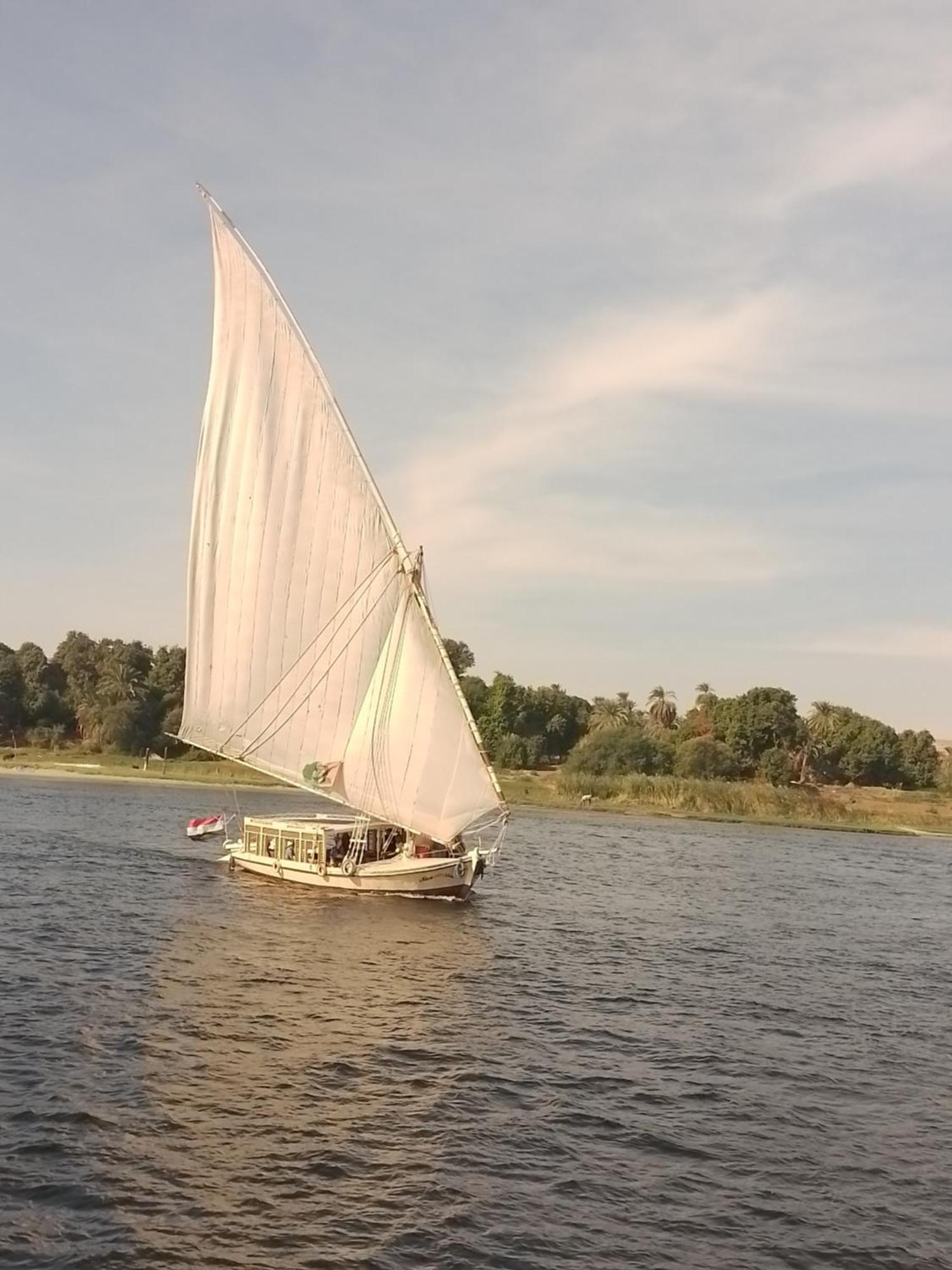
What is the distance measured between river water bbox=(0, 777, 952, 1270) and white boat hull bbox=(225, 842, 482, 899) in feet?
3.00

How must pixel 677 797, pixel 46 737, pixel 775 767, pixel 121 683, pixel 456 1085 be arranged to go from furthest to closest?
pixel 46 737 < pixel 121 683 < pixel 775 767 < pixel 677 797 < pixel 456 1085

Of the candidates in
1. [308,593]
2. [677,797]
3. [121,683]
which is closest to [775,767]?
[677,797]

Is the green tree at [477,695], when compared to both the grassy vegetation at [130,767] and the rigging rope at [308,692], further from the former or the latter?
the rigging rope at [308,692]

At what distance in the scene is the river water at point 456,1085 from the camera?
1731 centimetres

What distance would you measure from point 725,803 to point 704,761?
60.6 feet

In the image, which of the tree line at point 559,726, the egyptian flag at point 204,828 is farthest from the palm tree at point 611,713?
the egyptian flag at point 204,828

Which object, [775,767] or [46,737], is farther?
[46,737]

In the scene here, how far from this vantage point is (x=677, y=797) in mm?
111812

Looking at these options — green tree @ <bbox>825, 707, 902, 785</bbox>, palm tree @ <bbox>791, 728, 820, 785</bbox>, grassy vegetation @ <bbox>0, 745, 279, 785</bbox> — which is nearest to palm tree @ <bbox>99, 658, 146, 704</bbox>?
grassy vegetation @ <bbox>0, 745, 279, 785</bbox>

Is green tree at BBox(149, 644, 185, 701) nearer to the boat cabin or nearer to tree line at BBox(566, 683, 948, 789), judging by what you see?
tree line at BBox(566, 683, 948, 789)

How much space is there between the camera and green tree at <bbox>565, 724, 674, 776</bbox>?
419ft

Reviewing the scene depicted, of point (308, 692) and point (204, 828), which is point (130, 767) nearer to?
point (204, 828)

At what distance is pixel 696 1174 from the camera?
20.1 metres

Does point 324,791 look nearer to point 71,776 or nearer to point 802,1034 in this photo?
point 802,1034
